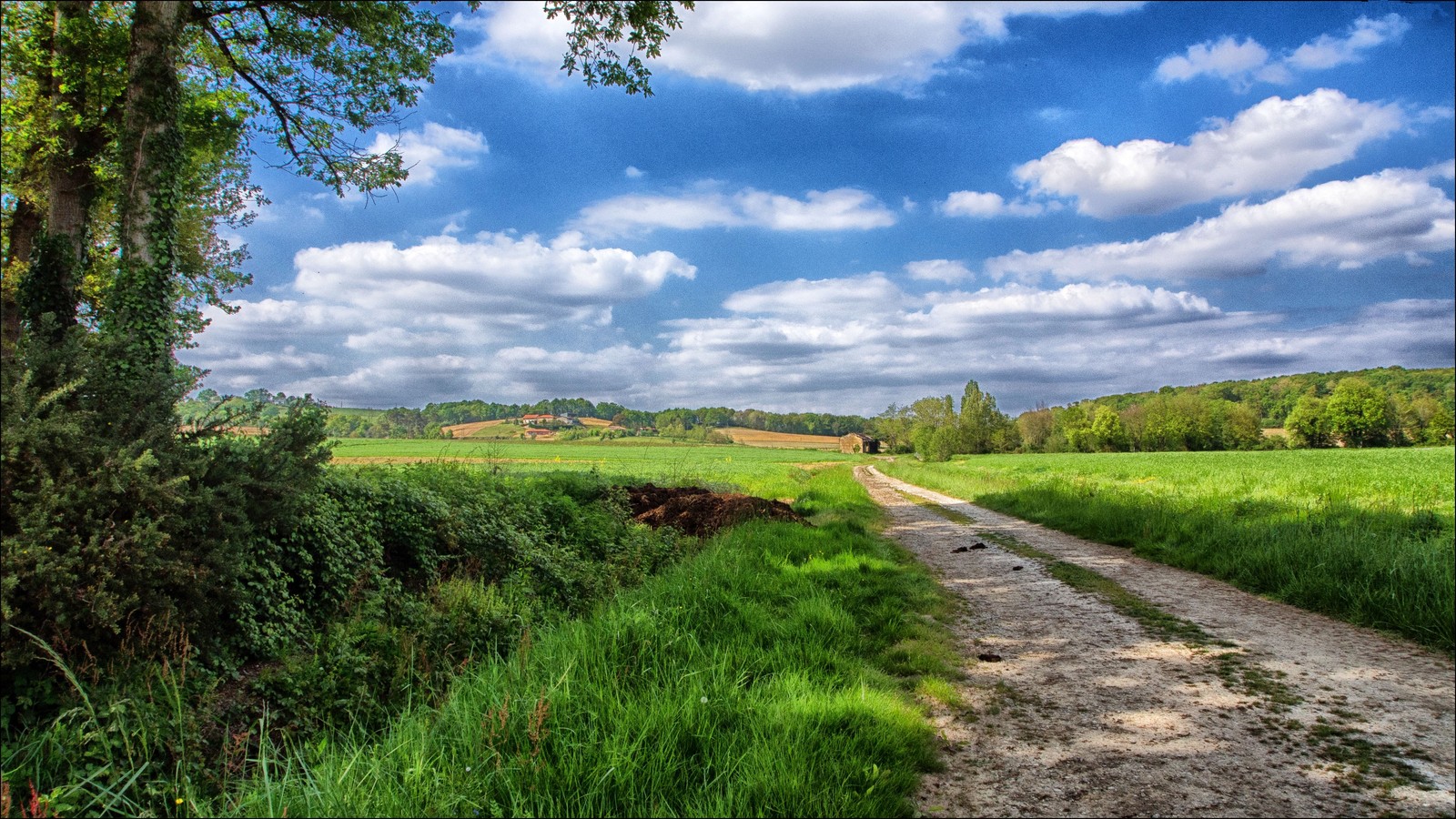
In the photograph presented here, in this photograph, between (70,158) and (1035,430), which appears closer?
(70,158)

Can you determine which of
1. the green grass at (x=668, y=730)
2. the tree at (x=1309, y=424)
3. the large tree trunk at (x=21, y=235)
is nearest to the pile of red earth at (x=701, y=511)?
the green grass at (x=668, y=730)

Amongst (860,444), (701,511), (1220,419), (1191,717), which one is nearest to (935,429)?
(860,444)

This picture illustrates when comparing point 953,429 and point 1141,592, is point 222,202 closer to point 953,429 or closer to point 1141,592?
point 1141,592

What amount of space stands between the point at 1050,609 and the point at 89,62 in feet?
66.4

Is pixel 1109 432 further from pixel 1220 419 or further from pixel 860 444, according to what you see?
pixel 860 444

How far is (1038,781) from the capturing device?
135 inches

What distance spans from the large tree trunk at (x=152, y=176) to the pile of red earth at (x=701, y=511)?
27.7ft

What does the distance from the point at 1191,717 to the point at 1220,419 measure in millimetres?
114235

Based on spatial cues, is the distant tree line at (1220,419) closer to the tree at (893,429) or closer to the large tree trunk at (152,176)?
the tree at (893,429)

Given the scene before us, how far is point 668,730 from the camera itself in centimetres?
377

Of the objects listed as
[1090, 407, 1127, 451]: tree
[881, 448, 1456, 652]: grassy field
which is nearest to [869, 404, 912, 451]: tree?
[1090, 407, 1127, 451]: tree

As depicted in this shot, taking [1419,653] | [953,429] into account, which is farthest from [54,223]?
[953,429]

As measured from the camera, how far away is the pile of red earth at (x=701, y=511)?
12805 millimetres

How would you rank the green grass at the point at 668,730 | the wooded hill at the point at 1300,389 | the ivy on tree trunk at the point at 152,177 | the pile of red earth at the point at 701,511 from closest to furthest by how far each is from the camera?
1. the green grass at the point at 668,730
2. the ivy on tree trunk at the point at 152,177
3. the pile of red earth at the point at 701,511
4. the wooded hill at the point at 1300,389
